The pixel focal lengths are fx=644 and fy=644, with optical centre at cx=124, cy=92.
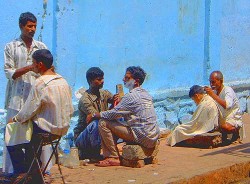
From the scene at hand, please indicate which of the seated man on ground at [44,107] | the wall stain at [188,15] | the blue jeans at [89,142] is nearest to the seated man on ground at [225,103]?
the wall stain at [188,15]

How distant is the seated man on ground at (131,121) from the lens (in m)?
7.47

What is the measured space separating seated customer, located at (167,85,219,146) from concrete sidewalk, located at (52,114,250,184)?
8.9 inches

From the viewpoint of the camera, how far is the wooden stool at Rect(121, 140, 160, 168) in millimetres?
7503

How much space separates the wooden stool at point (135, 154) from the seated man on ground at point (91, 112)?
0.39 meters

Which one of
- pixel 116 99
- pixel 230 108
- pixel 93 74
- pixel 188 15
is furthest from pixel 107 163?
pixel 188 15

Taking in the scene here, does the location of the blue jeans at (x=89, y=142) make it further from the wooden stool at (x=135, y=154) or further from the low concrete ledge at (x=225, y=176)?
the low concrete ledge at (x=225, y=176)

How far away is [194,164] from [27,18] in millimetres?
2745

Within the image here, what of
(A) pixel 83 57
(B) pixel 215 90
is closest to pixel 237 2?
(B) pixel 215 90

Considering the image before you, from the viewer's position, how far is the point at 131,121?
752 centimetres

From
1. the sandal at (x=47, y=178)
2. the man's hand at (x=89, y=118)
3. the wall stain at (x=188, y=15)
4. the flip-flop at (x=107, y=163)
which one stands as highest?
the wall stain at (x=188, y=15)

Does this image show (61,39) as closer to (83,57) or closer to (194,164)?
(83,57)

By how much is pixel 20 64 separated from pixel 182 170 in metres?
2.25

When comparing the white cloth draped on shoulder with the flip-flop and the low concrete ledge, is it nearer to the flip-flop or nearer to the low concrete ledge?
the low concrete ledge

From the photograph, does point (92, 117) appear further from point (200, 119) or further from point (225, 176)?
point (200, 119)
